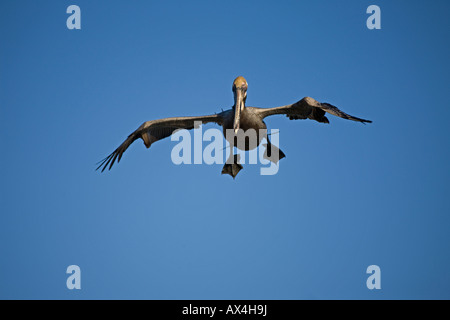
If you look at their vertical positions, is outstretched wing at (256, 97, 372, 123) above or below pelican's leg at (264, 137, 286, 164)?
above

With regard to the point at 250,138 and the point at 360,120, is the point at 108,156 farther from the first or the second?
the point at 360,120

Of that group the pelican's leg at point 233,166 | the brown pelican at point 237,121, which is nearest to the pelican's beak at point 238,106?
the brown pelican at point 237,121

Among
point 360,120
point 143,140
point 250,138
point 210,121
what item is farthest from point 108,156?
point 360,120

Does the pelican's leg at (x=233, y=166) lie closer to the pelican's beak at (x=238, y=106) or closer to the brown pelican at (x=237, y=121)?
the brown pelican at (x=237, y=121)

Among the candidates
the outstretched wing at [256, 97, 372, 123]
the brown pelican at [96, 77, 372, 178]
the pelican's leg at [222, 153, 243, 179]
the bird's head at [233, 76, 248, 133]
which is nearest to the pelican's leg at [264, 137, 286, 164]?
the brown pelican at [96, 77, 372, 178]

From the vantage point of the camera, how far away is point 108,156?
17.6 meters

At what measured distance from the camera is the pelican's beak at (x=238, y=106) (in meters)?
15.8

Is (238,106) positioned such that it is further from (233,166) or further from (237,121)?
(233,166)

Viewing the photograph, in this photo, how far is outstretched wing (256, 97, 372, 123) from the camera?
14757 mm

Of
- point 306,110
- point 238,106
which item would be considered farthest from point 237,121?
point 306,110

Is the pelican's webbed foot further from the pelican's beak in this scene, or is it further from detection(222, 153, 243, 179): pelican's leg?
the pelican's beak

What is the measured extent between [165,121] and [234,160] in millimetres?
2290
